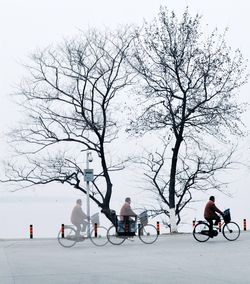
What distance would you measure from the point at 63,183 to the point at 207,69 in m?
10.9

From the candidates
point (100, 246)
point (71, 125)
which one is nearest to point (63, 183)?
point (71, 125)

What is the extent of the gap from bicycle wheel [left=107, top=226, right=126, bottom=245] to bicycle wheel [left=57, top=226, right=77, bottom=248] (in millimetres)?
1205

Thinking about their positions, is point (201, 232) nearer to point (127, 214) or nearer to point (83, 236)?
point (127, 214)

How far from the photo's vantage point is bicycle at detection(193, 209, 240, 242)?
23078 millimetres

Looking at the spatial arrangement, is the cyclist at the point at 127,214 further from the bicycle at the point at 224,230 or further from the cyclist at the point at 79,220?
the bicycle at the point at 224,230

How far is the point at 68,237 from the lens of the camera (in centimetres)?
2297

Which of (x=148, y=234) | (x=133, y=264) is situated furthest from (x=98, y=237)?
(x=133, y=264)

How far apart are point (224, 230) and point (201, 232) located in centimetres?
86

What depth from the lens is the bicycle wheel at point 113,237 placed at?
902 inches

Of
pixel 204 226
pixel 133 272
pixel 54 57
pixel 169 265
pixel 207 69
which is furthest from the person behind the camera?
pixel 54 57

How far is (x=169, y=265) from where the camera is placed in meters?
15.6

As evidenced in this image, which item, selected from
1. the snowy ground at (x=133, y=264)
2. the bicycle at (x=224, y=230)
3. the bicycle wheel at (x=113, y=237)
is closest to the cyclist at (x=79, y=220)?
the snowy ground at (x=133, y=264)

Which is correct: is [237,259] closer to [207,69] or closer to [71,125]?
[207,69]

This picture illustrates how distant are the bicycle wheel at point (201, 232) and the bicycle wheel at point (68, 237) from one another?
4.28 meters
